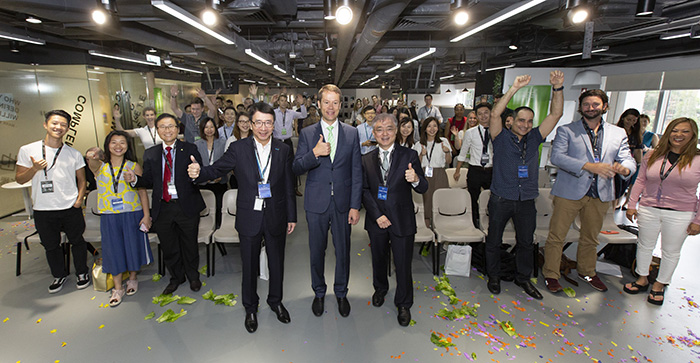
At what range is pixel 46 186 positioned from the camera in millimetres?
3203

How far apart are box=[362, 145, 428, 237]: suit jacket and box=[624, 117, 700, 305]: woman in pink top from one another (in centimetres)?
232

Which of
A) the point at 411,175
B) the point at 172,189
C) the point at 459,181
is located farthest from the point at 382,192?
the point at 459,181

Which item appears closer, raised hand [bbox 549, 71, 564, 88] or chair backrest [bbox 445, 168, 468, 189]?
raised hand [bbox 549, 71, 564, 88]

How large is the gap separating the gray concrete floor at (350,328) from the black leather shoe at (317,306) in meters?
0.06

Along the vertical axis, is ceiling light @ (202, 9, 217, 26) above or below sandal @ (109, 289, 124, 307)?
above

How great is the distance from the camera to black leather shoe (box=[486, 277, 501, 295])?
3473 millimetres

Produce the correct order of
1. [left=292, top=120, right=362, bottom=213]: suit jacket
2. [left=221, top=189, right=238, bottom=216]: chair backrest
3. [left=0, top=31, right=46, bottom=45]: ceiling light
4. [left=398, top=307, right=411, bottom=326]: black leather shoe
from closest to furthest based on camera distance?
1. [left=292, top=120, right=362, bottom=213]: suit jacket
2. [left=398, top=307, right=411, bottom=326]: black leather shoe
3. [left=221, top=189, right=238, bottom=216]: chair backrest
4. [left=0, top=31, right=46, bottom=45]: ceiling light

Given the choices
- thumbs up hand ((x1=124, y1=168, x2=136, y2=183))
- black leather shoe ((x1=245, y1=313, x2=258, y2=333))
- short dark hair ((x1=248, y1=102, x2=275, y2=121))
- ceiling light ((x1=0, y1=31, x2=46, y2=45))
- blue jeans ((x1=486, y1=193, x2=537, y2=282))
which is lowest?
black leather shoe ((x1=245, y1=313, x2=258, y2=333))

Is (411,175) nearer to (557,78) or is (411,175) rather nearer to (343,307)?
(343,307)

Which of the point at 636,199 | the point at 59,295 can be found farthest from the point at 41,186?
the point at 636,199

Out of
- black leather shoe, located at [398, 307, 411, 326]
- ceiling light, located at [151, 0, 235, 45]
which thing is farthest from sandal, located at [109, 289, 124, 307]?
ceiling light, located at [151, 0, 235, 45]

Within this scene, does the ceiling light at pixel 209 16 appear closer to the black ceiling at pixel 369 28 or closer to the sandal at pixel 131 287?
the black ceiling at pixel 369 28

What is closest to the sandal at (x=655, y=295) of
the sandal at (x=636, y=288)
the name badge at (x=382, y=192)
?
the sandal at (x=636, y=288)

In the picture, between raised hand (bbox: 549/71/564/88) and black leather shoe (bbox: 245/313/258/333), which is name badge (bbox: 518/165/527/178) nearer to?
raised hand (bbox: 549/71/564/88)
